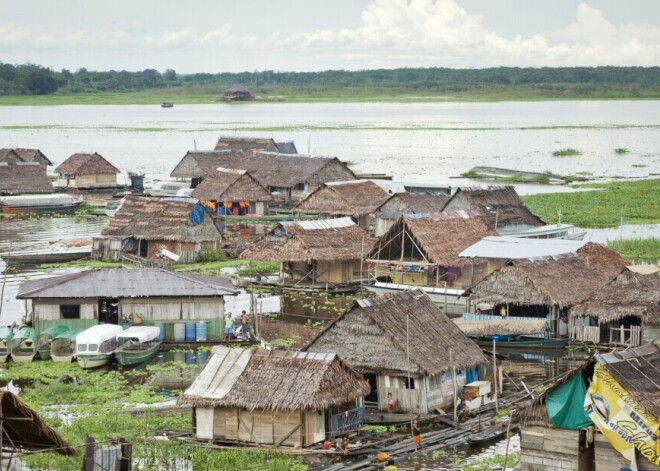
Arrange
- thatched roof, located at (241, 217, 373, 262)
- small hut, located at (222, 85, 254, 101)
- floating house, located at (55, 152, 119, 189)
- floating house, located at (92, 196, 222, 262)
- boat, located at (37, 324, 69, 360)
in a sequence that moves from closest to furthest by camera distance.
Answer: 1. boat, located at (37, 324, 69, 360)
2. thatched roof, located at (241, 217, 373, 262)
3. floating house, located at (92, 196, 222, 262)
4. floating house, located at (55, 152, 119, 189)
5. small hut, located at (222, 85, 254, 101)

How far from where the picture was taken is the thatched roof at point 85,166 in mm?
65500

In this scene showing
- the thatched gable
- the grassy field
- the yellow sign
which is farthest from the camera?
Result: the grassy field

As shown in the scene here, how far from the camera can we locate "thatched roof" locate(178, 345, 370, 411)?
65.6 feet

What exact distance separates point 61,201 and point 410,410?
3792 centimetres

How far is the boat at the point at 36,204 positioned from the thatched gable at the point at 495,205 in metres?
21.3

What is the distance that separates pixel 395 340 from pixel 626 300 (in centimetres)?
788

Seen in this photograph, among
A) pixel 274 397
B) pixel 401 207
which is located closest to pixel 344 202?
pixel 401 207

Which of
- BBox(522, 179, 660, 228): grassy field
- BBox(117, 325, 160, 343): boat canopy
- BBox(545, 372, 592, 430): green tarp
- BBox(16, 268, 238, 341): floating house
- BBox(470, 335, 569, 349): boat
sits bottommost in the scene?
BBox(522, 179, 660, 228): grassy field

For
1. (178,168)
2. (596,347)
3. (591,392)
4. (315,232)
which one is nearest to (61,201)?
(178,168)

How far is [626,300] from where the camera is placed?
28.2 metres

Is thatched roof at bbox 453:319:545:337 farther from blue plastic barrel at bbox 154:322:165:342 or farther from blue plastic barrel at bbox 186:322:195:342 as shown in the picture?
blue plastic barrel at bbox 154:322:165:342

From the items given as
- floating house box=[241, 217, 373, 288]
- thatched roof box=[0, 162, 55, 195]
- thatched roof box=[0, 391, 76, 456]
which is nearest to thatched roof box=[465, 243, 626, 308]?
floating house box=[241, 217, 373, 288]

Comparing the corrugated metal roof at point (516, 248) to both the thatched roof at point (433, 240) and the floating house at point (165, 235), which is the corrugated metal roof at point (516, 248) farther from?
the floating house at point (165, 235)

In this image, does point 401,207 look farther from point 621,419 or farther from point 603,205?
point 621,419
